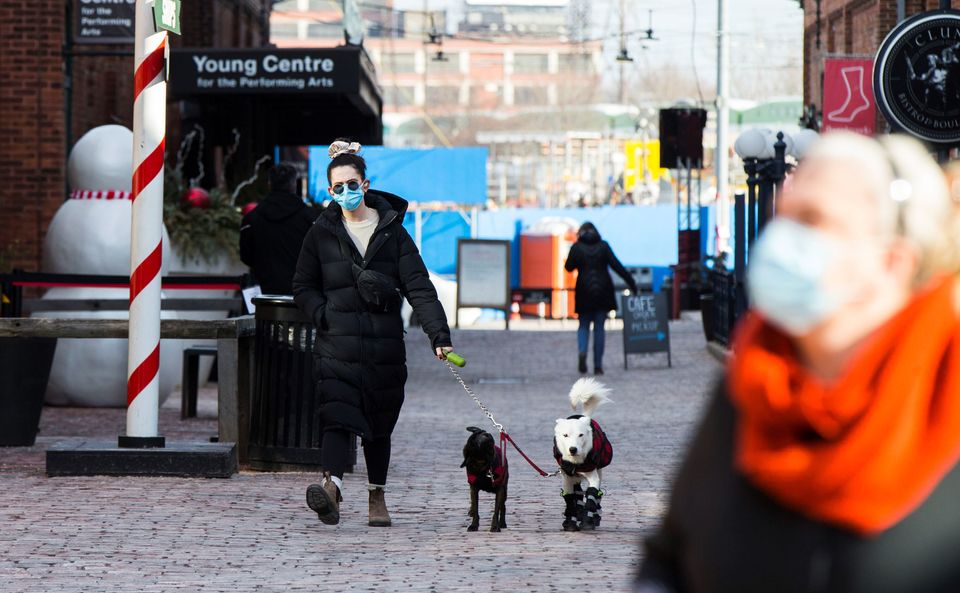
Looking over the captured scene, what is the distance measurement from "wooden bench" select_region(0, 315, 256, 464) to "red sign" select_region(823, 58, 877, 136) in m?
11.9

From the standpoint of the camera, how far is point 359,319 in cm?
821

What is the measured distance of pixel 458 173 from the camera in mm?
29312

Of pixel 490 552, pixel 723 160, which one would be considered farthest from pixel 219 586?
pixel 723 160

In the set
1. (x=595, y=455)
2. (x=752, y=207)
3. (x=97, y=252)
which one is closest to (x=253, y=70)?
(x=97, y=252)

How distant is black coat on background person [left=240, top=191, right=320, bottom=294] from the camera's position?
12539 millimetres

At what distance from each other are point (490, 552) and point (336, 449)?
1.02 metres

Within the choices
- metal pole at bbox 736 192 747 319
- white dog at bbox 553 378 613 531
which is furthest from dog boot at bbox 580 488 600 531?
metal pole at bbox 736 192 747 319

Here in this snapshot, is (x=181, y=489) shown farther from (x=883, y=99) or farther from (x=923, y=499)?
(x=923, y=499)

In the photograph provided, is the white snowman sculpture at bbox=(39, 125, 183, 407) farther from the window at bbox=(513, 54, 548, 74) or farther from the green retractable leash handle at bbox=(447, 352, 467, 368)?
the window at bbox=(513, 54, 548, 74)

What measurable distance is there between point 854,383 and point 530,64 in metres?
132

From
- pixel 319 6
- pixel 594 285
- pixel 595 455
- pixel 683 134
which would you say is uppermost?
pixel 319 6

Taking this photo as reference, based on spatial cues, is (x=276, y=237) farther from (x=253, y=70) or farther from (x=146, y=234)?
(x=253, y=70)

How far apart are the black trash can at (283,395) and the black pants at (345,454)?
173 cm

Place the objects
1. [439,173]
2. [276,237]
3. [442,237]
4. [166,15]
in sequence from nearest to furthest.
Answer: [166,15] → [276,237] → [439,173] → [442,237]
